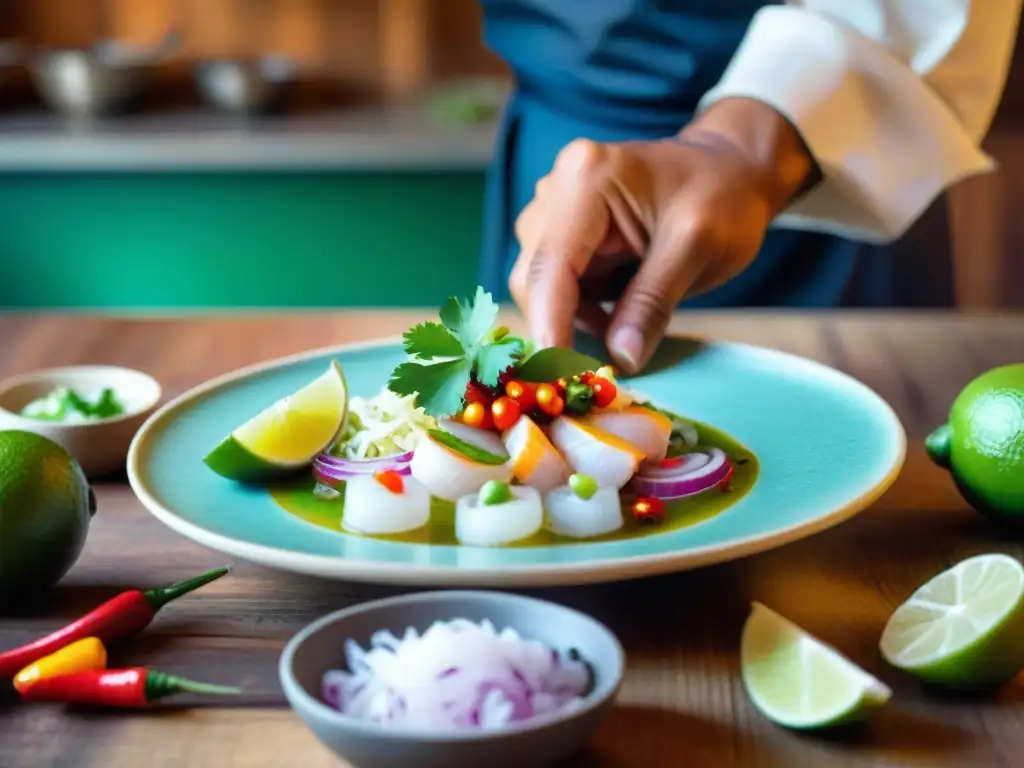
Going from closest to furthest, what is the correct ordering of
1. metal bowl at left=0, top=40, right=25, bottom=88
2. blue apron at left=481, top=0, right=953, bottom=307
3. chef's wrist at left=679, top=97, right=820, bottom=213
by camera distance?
chef's wrist at left=679, top=97, right=820, bottom=213
blue apron at left=481, top=0, right=953, bottom=307
metal bowl at left=0, top=40, right=25, bottom=88

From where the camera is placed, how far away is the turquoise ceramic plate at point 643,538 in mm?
954

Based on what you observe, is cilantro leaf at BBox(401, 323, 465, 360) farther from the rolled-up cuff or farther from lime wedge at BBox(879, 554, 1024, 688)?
the rolled-up cuff

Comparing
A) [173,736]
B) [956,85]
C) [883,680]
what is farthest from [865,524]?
[956,85]

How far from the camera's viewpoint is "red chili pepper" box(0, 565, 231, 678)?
3.13 feet

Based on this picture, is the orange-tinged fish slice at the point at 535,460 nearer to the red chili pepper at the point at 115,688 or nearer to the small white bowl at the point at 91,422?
the red chili pepper at the point at 115,688

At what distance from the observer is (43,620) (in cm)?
104

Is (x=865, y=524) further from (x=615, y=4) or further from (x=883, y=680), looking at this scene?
(x=615, y=4)

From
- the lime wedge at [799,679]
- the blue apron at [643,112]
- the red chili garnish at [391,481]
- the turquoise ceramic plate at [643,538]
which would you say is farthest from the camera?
the blue apron at [643,112]

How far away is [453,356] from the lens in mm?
1188

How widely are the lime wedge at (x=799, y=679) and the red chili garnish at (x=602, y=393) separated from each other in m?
0.28

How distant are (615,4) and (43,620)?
4.15 feet

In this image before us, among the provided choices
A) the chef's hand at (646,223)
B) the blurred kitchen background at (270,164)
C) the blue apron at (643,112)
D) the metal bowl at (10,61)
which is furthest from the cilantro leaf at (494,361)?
the metal bowl at (10,61)

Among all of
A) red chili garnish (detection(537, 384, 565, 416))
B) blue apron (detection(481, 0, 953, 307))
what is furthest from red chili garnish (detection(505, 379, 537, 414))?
blue apron (detection(481, 0, 953, 307))

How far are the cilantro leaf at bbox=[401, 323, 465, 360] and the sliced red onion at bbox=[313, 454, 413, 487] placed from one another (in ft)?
0.31
